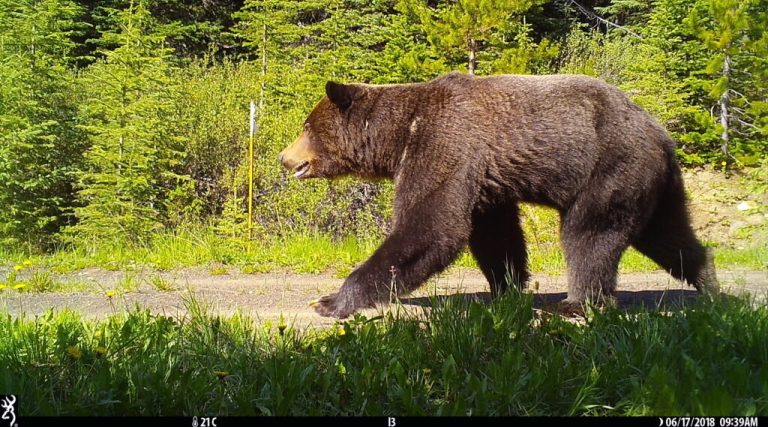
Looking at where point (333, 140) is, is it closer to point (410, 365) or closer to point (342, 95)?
point (342, 95)

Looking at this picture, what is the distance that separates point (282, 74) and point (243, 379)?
1127cm

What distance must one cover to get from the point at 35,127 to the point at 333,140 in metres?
6.17

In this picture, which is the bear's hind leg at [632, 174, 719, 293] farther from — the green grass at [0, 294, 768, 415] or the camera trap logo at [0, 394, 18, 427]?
the camera trap logo at [0, 394, 18, 427]

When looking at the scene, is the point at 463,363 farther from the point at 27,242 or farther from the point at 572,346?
the point at 27,242

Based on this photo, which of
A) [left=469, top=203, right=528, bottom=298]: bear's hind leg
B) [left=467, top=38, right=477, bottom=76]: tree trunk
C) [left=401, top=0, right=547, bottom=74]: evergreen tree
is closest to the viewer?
[left=469, top=203, right=528, bottom=298]: bear's hind leg

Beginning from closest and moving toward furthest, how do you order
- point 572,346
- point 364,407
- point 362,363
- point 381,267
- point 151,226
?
point 364,407 < point 362,363 < point 572,346 < point 381,267 < point 151,226

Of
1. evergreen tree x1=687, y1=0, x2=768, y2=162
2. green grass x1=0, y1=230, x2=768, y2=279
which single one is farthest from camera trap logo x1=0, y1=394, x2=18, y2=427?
evergreen tree x1=687, y1=0, x2=768, y2=162

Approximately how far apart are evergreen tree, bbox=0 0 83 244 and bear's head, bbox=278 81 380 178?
18.4ft

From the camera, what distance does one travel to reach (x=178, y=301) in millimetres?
5418

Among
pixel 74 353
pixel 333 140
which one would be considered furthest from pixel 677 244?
pixel 74 353

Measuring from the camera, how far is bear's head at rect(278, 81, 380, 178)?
582 cm

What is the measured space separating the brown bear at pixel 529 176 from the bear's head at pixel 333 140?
46cm

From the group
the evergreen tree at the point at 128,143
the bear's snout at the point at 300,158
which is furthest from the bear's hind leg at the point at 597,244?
the evergreen tree at the point at 128,143

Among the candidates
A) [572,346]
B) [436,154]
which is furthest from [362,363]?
[436,154]
